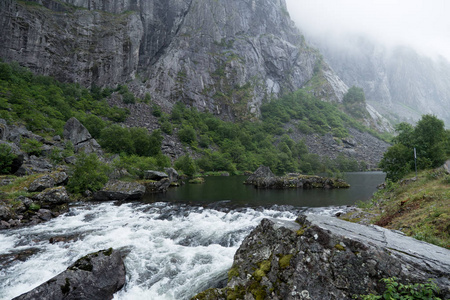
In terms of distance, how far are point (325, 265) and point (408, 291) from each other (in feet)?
4.66

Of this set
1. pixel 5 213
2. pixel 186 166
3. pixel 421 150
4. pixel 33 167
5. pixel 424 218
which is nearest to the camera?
pixel 424 218

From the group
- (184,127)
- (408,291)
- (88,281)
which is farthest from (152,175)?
(184,127)

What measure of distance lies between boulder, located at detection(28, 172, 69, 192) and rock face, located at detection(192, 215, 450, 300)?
2276cm

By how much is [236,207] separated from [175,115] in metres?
83.3

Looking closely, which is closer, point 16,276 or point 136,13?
point 16,276

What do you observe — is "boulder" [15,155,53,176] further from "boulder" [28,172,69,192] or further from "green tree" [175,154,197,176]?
"green tree" [175,154,197,176]

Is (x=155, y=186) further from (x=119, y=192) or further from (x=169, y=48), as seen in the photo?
(x=169, y=48)

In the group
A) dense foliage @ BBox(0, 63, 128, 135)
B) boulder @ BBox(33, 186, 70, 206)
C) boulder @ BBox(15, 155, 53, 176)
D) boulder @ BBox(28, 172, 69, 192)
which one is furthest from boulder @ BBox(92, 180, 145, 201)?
dense foliage @ BBox(0, 63, 128, 135)

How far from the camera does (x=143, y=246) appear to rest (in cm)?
1139

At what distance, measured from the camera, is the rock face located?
439 centimetres

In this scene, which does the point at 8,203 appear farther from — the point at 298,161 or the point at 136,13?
the point at 136,13

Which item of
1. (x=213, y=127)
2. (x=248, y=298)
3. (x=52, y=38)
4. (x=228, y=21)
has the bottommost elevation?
(x=248, y=298)

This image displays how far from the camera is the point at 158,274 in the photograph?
8617mm

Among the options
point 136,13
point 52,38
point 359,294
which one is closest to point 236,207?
point 359,294
